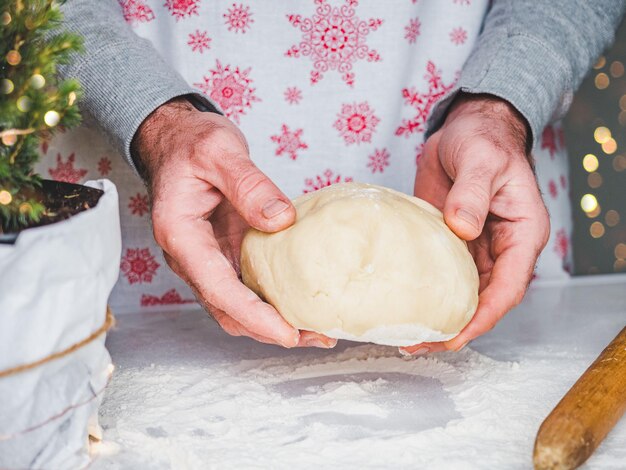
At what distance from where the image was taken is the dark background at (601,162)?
182 centimetres

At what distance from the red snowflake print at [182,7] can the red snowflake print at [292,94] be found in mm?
236

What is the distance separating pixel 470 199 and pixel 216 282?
0.37 m

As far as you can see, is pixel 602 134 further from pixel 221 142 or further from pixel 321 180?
pixel 221 142

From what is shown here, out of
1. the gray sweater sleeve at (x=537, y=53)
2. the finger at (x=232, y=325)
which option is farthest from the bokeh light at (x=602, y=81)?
the finger at (x=232, y=325)

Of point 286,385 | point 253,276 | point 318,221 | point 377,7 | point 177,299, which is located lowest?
point 177,299

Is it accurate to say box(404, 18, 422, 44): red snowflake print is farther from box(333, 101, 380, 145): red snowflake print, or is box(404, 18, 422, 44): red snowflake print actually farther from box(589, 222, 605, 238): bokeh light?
box(589, 222, 605, 238): bokeh light

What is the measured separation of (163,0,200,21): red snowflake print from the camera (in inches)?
52.9

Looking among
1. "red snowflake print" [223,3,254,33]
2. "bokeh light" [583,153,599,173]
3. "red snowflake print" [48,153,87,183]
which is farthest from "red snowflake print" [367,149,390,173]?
"bokeh light" [583,153,599,173]

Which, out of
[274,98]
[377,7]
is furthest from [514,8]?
[274,98]

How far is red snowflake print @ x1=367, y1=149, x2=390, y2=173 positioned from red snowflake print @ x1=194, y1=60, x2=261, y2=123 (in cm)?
27

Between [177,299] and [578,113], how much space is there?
3.86 feet

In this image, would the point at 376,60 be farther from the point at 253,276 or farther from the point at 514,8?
the point at 253,276

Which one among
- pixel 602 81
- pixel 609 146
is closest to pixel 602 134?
pixel 609 146

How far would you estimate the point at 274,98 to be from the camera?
4.53 ft
